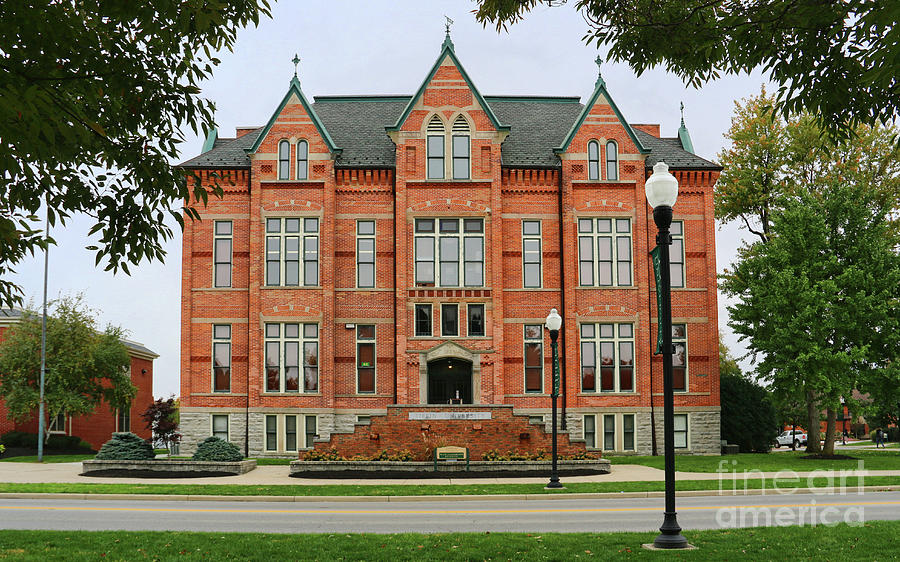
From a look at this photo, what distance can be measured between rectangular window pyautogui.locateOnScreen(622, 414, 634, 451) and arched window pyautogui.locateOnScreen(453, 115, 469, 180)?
12.2m

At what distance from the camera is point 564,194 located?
34781 mm

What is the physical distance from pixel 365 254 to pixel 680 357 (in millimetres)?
14198

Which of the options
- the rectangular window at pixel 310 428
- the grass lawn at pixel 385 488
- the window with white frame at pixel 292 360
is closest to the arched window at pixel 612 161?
the window with white frame at pixel 292 360

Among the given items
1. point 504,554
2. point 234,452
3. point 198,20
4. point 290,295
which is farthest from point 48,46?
point 290,295

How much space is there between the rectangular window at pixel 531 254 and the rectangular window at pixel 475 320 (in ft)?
7.54

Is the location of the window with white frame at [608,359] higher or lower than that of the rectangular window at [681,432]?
higher

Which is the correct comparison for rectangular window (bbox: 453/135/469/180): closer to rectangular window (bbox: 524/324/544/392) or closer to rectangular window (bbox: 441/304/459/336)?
rectangular window (bbox: 441/304/459/336)

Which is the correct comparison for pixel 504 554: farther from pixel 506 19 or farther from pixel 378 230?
pixel 378 230

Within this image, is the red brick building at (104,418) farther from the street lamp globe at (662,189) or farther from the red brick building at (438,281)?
the street lamp globe at (662,189)

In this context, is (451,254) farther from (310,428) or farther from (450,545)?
(450,545)

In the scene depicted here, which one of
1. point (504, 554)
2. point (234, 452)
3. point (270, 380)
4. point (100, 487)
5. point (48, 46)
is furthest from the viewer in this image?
point (270, 380)

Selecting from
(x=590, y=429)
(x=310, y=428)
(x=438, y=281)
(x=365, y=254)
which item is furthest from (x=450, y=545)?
(x=365, y=254)

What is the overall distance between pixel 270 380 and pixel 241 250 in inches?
224

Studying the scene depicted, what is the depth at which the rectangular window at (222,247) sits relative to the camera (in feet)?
114
